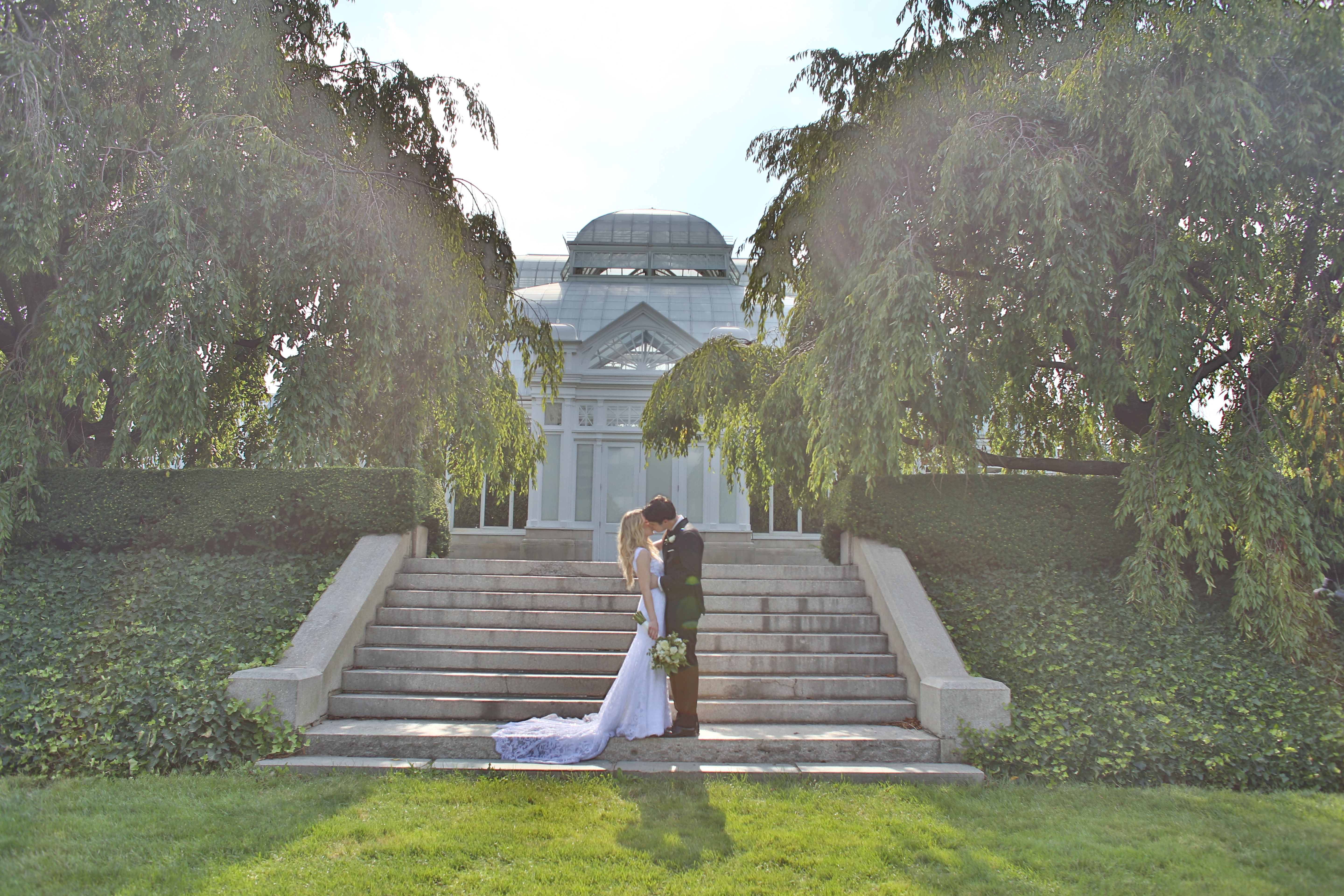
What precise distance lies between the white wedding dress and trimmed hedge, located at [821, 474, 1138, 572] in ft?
12.0

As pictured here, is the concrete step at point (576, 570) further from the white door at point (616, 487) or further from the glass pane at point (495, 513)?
the glass pane at point (495, 513)

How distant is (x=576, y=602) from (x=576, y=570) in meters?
0.66

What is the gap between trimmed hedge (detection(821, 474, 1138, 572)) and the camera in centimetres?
841

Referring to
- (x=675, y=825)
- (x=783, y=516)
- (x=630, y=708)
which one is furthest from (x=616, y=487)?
(x=675, y=825)

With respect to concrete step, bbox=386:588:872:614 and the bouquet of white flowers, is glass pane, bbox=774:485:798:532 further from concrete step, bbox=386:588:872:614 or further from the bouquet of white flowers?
the bouquet of white flowers

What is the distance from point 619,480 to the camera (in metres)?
14.5

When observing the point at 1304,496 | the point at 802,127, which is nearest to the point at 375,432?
the point at 802,127

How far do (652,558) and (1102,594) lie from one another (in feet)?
15.5

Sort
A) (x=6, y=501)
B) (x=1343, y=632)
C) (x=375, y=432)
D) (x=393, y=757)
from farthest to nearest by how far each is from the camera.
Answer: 1. (x=375, y=432)
2. (x=6, y=501)
3. (x=1343, y=632)
4. (x=393, y=757)

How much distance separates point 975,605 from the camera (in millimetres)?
7891

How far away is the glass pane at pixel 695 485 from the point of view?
14.6m

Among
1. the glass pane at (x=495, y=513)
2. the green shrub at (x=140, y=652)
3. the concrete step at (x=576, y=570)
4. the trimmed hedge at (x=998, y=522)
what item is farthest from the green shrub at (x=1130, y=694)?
the glass pane at (x=495, y=513)

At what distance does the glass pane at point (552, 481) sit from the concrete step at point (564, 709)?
772cm

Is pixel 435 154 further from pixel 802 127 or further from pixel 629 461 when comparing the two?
pixel 629 461
